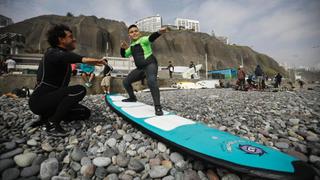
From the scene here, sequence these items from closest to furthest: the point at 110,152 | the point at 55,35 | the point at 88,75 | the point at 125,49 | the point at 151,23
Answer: the point at 110,152 → the point at 55,35 → the point at 125,49 → the point at 88,75 → the point at 151,23

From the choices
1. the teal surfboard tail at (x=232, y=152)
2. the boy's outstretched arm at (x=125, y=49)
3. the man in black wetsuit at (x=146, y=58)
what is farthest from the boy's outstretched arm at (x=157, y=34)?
the teal surfboard tail at (x=232, y=152)

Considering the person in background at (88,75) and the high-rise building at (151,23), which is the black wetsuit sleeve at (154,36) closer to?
the person in background at (88,75)

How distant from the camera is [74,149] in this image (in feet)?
7.32

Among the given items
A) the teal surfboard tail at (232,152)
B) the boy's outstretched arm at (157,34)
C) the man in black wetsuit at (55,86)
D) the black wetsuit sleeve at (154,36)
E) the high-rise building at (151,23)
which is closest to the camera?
the teal surfboard tail at (232,152)

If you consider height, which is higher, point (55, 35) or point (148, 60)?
point (55, 35)

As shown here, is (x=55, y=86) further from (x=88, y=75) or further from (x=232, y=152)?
(x=88, y=75)

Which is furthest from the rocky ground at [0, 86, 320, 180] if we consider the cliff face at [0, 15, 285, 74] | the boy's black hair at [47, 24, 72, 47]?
the cliff face at [0, 15, 285, 74]

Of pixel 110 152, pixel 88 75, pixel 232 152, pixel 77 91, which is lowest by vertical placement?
pixel 110 152

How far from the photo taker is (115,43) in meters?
68.9

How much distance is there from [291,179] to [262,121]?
2.65 metres

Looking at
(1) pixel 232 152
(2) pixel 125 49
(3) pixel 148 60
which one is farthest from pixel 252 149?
(2) pixel 125 49

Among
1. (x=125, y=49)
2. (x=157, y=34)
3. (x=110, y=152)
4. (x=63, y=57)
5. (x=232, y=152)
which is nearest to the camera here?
(x=232, y=152)

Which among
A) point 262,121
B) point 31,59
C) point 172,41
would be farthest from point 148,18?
point 262,121

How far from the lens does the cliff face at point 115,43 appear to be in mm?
61625
